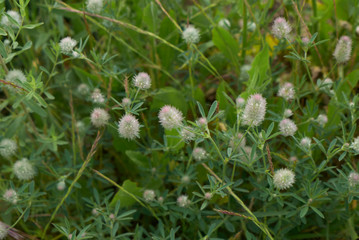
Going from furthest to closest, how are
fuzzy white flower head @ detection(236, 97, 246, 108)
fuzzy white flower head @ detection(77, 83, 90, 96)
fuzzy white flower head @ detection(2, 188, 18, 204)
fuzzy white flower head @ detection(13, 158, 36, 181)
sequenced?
fuzzy white flower head @ detection(77, 83, 90, 96) → fuzzy white flower head @ detection(13, 158, 36, 181) → fuzzy white flower head @ detection(2, 188, 18, 204) → fuzzy white flower head @ detection(236, 97, 246, 108)

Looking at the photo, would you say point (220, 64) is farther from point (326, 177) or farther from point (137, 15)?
point (326, 177)

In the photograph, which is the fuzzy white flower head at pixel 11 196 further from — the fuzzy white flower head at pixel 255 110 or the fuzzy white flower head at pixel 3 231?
the fuzzy white flower head at pixel 255 110

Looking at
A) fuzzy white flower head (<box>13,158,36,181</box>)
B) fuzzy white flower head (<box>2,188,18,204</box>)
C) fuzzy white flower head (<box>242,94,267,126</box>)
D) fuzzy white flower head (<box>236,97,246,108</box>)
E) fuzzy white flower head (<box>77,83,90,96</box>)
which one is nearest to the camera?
fuzzy white flower head (<box>242,94,267,126</box>)

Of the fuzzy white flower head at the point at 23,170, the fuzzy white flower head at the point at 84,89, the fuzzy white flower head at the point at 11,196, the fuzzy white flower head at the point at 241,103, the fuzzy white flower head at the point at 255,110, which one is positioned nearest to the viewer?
the fuzzy white flower head at the point at 255,110

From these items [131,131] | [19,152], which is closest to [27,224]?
[19,152]

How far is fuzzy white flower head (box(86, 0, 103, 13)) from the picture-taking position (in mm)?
1316

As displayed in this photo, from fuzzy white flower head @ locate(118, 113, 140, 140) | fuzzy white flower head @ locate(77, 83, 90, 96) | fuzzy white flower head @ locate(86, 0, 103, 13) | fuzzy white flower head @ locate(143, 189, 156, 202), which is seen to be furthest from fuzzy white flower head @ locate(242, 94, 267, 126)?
fuzzy white flower head @ locate(77, 83, 90, 96)

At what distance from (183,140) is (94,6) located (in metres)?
0.58

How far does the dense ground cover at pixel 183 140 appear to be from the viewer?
1.07 meters

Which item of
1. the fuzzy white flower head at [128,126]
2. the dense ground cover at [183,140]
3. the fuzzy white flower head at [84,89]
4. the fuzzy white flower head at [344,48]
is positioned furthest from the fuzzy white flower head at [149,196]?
the fuzzy white flower head at [344,48]

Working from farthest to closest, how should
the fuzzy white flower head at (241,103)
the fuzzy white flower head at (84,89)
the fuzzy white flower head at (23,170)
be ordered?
1. the fuzzy white flower head at (84,89)
2. the fuzzy white flower head at (23,170)
3. the fuzzy white flower head at (241,103)

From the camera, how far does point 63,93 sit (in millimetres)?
1656

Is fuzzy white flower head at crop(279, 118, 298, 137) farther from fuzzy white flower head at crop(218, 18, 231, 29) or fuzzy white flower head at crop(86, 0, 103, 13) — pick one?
fuzzy white flower head at crop(86, 0, 103, 13)

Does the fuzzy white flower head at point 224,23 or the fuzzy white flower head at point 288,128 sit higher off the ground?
the fuzzy white flower head at point 224,23
